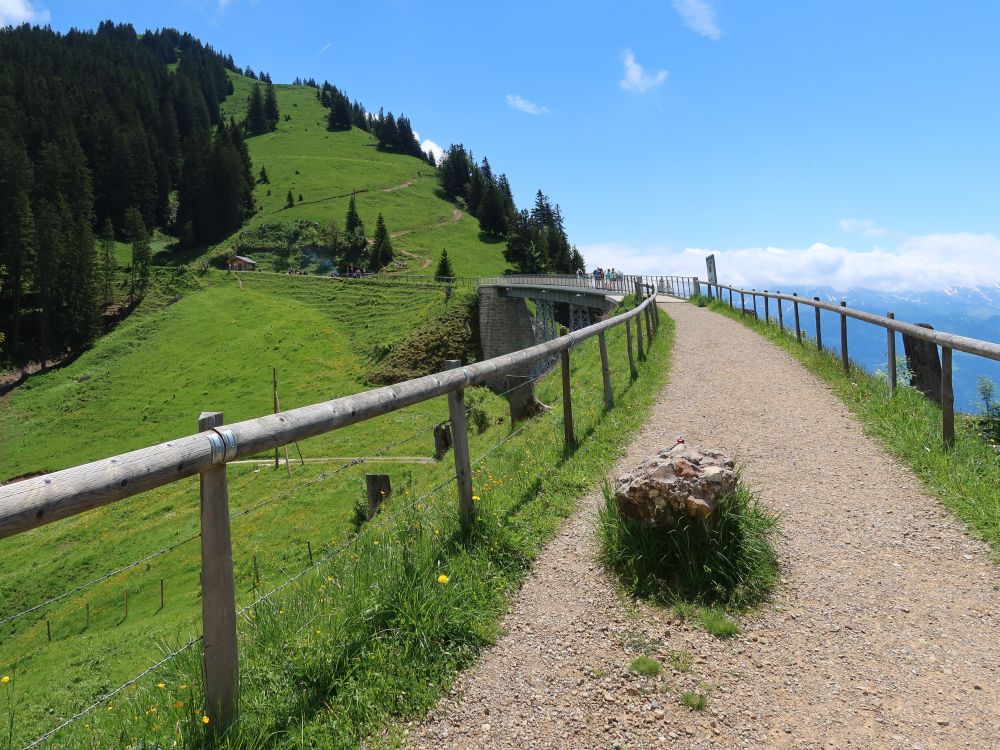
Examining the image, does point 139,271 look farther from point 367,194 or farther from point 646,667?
point 646,667

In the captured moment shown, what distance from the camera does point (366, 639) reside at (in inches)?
135

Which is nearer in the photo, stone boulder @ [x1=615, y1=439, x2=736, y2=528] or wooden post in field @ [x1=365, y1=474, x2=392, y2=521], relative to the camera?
stone boulder @ [x1=615, y1=439, x2=736, y2=528]

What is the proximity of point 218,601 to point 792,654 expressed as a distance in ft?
10.3

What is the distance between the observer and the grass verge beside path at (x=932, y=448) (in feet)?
17.3

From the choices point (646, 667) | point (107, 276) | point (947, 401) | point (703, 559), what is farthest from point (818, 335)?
point (107, 276)

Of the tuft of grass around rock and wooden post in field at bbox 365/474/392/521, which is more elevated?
the tuft of grass around rock

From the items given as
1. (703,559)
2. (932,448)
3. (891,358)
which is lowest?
(703,559)

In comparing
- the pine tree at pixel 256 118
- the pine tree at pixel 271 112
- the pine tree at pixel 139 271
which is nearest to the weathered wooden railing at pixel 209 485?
the pine tree at pixel 139 271

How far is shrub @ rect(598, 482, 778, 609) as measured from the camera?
13.7ft

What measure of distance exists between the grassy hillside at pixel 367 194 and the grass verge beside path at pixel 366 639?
88807 millimetres

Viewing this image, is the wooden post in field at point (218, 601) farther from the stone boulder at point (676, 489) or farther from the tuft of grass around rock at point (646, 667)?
the stone boulder at point (676, 489)

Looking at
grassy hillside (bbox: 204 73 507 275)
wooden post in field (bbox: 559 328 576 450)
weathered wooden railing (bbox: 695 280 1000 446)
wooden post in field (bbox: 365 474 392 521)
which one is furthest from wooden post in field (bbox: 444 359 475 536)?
grassy hillside (bbox: 204 73 507 275)

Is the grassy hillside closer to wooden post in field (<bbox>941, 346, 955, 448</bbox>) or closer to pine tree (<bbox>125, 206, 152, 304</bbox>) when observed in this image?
pine tree (<bbox>125, 206, 152, 304</bbox>)

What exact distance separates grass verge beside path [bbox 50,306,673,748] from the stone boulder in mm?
971
